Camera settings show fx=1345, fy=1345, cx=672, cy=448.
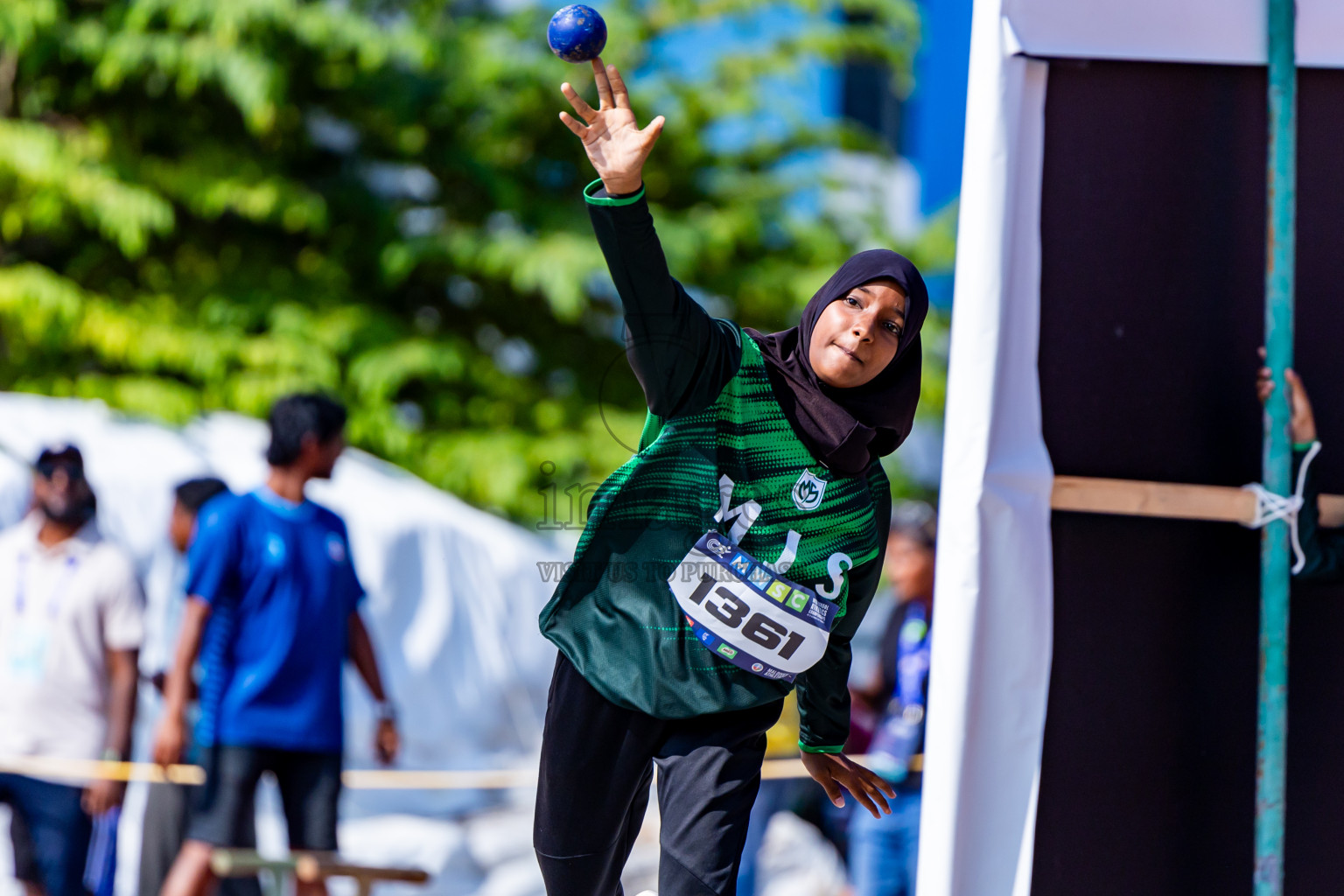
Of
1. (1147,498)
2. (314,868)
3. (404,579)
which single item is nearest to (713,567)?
(1147,498)

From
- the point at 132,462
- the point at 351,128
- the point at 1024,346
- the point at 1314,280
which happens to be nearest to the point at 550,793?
the point at 1024,346

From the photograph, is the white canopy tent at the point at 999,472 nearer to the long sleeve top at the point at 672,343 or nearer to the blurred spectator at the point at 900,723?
the long sleeve top at the point at 672,343

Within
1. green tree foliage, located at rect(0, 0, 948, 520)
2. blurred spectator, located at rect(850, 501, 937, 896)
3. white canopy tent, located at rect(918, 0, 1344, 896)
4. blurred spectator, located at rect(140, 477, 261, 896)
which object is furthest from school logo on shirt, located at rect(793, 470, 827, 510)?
green tree foliage, located at rect(0, 0, 948, 520)

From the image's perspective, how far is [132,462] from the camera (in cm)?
739

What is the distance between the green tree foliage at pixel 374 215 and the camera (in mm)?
8922

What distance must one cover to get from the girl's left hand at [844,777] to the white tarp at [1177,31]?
1.51 meters

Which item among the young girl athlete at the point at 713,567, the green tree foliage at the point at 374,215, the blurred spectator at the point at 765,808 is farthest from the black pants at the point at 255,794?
the green tree foliage at the point at 374,215

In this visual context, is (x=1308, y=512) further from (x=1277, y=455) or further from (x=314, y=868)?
(x=314, y=868)

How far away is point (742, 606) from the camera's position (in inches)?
90.1

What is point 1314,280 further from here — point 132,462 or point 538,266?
point 538,266

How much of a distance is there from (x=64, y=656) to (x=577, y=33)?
3.53 metres

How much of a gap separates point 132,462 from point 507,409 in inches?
127

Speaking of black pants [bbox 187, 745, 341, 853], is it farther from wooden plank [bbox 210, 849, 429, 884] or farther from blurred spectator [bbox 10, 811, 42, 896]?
blurred spectator [bbox 10, 811, 42, 896]

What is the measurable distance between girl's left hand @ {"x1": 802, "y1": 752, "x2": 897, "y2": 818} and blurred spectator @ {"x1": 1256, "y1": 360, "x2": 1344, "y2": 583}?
3.36 feet
